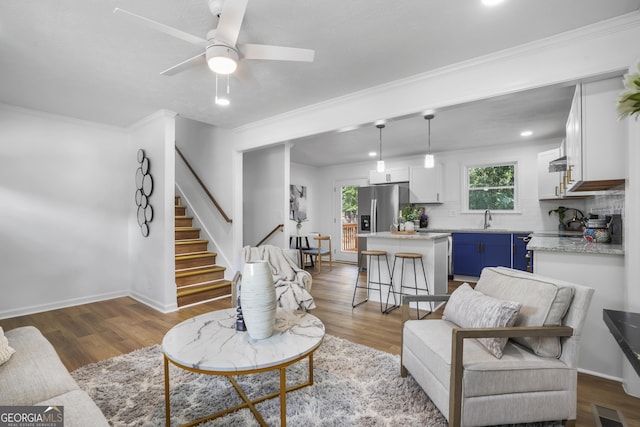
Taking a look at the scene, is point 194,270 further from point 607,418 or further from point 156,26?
point 607,418

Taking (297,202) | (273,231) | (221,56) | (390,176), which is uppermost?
(221,56)

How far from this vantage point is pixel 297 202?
770cm

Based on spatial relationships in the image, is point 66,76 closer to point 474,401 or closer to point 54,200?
point 54,200

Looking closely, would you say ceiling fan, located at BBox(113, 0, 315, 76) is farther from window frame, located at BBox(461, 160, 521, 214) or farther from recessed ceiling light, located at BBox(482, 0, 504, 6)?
window frame, located at BBox(461, 160, 521, 214)

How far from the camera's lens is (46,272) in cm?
389

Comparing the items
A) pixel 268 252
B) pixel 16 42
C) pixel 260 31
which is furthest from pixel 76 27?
pixel 268 252

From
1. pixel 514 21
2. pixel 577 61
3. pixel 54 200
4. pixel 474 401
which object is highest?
pixel 514 21

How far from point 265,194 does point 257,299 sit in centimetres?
373

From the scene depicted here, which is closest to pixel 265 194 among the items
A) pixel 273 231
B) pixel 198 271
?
pixel 273 231

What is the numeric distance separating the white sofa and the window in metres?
6.24

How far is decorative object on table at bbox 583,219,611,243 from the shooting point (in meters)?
2.71

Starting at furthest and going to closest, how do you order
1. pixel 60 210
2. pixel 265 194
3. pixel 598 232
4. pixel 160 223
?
pixel 265 194 → pixel 60 210 → pixel 160 223 → pixel 598 232

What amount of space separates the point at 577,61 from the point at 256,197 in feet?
14.6

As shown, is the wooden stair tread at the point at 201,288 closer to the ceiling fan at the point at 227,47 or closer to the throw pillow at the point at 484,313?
the ceiling fan at the point at 227,47
